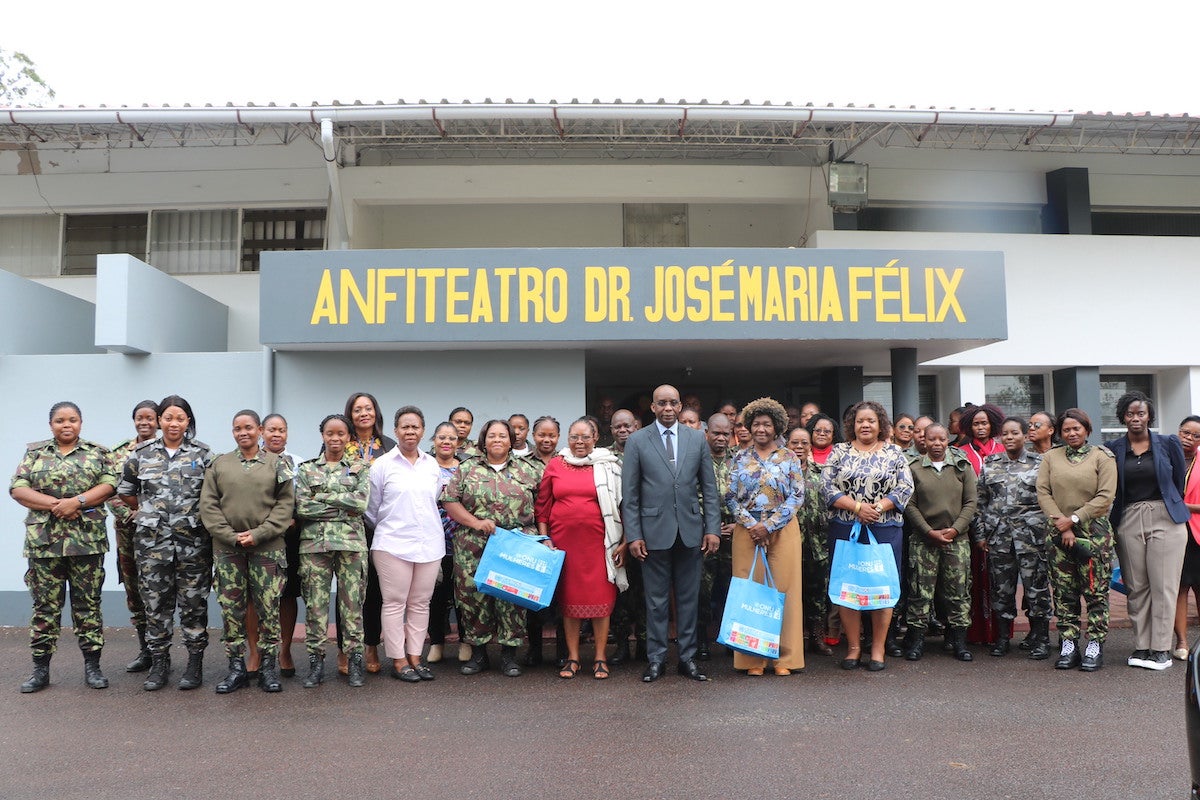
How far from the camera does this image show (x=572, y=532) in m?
6.46

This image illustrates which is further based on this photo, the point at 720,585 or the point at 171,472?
the point at 720,585

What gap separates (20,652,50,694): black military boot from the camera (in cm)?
622

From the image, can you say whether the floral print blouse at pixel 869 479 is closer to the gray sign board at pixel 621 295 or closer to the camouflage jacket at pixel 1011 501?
the camouflage jacket at pixel 1011 501

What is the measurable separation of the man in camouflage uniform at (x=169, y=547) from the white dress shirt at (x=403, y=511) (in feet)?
3.64

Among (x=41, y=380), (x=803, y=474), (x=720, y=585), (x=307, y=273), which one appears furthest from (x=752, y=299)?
(x=41, y=380)

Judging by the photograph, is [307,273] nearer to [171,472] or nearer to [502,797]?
[171,472]

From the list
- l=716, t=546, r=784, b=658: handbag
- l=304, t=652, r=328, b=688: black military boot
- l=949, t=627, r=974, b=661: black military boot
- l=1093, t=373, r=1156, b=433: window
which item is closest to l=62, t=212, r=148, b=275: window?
l=304, t=652, r=328, b=688: black military boot

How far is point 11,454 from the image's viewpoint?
8.85 meters

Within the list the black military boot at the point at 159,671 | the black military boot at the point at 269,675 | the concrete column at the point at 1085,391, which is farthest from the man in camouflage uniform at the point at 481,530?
the concrete column at the point at 1085,391

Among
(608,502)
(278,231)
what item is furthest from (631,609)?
(278,231)

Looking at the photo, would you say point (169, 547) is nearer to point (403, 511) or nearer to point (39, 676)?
point (39, 676)

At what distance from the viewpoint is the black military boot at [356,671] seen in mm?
6188

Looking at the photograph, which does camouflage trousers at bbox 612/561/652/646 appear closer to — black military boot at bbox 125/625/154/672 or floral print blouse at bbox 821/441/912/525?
floral print blouse at bbox 821/441/912/525

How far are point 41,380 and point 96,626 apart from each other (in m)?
3.61
